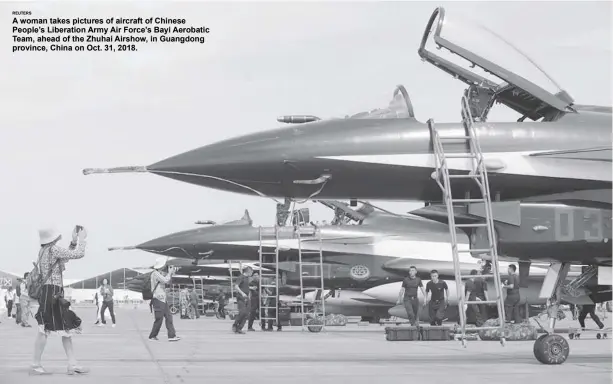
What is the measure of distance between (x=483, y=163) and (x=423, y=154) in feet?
2.25

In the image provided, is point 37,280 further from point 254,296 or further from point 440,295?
point 254,296

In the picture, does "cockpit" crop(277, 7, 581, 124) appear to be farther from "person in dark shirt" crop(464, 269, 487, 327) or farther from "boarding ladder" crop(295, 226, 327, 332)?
"boarding ladder" crop(295, 226, 327, 332)

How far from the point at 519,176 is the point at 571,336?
23.2 ft

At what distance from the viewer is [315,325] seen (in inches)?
798

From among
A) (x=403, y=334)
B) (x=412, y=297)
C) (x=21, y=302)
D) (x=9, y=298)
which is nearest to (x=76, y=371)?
(x=403, y=334)

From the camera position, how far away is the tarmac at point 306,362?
8.46m

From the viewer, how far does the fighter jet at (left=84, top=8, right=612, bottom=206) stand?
10055mm

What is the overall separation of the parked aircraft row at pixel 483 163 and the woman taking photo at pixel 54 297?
1.27 m

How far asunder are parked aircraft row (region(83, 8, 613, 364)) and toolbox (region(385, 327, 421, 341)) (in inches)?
202

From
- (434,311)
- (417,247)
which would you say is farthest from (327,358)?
(417,247)

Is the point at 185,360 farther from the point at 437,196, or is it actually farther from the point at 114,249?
the point at 114,249

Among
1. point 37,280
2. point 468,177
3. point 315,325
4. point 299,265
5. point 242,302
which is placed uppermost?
point 468,177

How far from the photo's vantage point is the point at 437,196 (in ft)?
34.9

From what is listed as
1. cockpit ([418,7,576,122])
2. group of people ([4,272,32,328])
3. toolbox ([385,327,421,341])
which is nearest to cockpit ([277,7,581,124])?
cockpit ([418,7,576,122])
